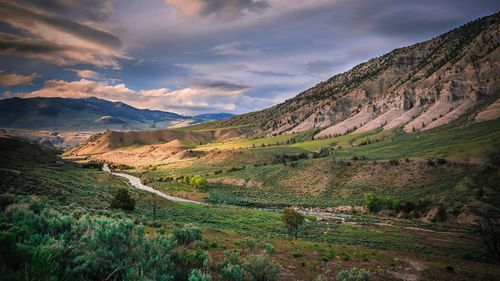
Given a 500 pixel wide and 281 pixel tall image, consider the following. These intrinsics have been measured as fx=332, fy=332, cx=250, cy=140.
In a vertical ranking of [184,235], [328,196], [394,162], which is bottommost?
[328,196]

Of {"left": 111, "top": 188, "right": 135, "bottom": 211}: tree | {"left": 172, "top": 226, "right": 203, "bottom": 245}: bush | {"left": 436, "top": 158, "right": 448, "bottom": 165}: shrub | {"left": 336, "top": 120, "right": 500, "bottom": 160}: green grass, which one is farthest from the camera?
{"left": 336, "top": 120, "right": 500, "bottom": 160}: green grass

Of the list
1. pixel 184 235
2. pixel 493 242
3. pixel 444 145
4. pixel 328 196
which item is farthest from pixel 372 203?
pixel 184 235

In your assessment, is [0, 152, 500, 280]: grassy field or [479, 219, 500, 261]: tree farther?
[479, 219, 500, 261]: tree

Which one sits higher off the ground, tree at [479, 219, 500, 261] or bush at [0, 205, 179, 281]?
bush at [0, 205, 179, 281]

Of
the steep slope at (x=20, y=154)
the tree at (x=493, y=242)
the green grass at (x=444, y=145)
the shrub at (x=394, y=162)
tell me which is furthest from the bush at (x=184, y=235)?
the green grass at (x=444, y=145)

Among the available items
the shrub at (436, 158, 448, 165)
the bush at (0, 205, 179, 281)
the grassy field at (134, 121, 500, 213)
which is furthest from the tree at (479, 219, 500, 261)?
the shrub at (436, 158, 448, 165)

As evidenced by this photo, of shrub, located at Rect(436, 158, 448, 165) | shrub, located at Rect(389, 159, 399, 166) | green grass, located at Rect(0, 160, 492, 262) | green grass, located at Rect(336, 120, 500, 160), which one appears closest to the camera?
green grass, located at Rect(0, 160, 492, 262)

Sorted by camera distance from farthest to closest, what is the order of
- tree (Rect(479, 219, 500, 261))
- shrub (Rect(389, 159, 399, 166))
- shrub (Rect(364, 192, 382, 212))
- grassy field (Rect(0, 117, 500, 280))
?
1. shrub (Rect(389, 159, 399, 166))
2. shrub (Rect(364, 192, 382, 212))
3. tree (Rect(479, 219, 500, 261))
4. grassy field (Rect(0, 117, 500, 280))

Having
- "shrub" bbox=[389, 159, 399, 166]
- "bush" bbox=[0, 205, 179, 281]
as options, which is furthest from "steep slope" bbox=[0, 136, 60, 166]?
"shrub" bbox=[389, 159, 399, 166]

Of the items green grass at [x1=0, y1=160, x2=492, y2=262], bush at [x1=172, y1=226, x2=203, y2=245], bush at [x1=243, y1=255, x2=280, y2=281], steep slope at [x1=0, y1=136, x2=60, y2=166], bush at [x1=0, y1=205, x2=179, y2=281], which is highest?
steep slope at [x1=0, y1=136, x2=60, y2=166]

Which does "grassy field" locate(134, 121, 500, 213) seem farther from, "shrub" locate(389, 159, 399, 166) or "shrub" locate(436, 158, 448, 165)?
"shrub" locate(436, 158, 448, 165)

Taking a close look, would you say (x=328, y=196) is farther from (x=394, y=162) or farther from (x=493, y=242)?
(x=493, y=242)

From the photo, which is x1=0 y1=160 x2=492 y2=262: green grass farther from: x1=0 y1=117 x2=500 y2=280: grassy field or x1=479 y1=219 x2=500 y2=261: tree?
x1=479 y1=219 x2=500 y2=261: tree

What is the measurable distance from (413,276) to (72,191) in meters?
46.3
